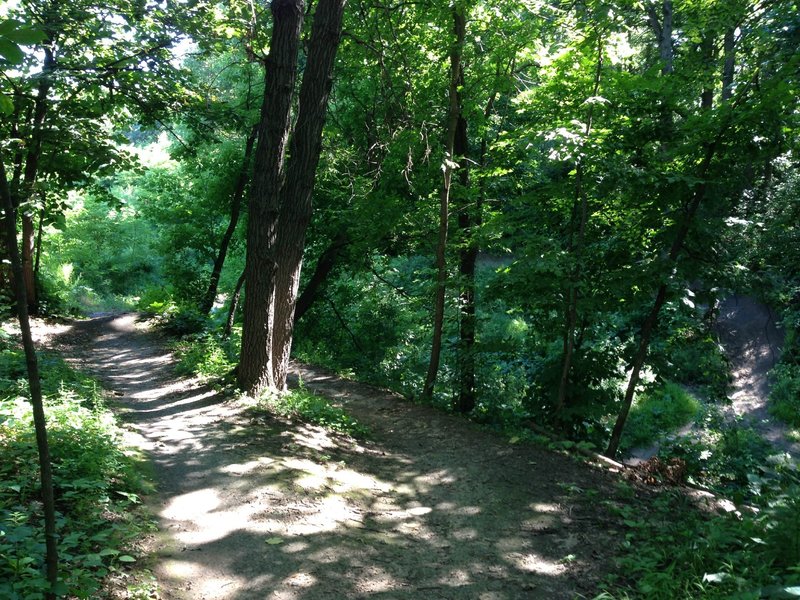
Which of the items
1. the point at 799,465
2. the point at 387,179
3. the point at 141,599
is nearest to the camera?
the point at 141,599

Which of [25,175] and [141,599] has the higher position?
[25,175]

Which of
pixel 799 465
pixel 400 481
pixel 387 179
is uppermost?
pixel 387 179

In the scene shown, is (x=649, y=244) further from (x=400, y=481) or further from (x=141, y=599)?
(x=141, y=599)

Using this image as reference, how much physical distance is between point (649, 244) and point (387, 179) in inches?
200

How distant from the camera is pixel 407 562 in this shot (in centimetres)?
420

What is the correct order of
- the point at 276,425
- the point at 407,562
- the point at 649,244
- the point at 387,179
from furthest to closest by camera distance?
the point at 387,179 → the point at 649,244 → the point at 276,425 → the point at 407,562

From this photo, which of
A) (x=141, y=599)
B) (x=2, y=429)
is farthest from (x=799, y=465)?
(x=2, y=429)

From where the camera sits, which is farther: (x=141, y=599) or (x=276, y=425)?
(x=276, y=425)

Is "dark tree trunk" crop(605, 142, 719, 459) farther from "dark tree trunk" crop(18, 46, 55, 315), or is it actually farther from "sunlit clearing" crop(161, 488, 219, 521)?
"dark tree trunk" crop(18, 46, 55, 315)

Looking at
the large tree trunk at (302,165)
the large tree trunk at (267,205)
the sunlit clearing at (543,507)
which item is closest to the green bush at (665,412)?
the sunlit clearing at (543,507)

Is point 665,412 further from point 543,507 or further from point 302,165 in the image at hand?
point 302,165

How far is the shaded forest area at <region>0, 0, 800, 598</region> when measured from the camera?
4.04 m

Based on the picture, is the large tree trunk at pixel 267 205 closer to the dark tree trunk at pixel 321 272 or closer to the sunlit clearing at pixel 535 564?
the sunlit clearing at pixel 535 564

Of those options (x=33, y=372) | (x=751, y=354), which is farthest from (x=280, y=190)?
(x=751, y=354)
